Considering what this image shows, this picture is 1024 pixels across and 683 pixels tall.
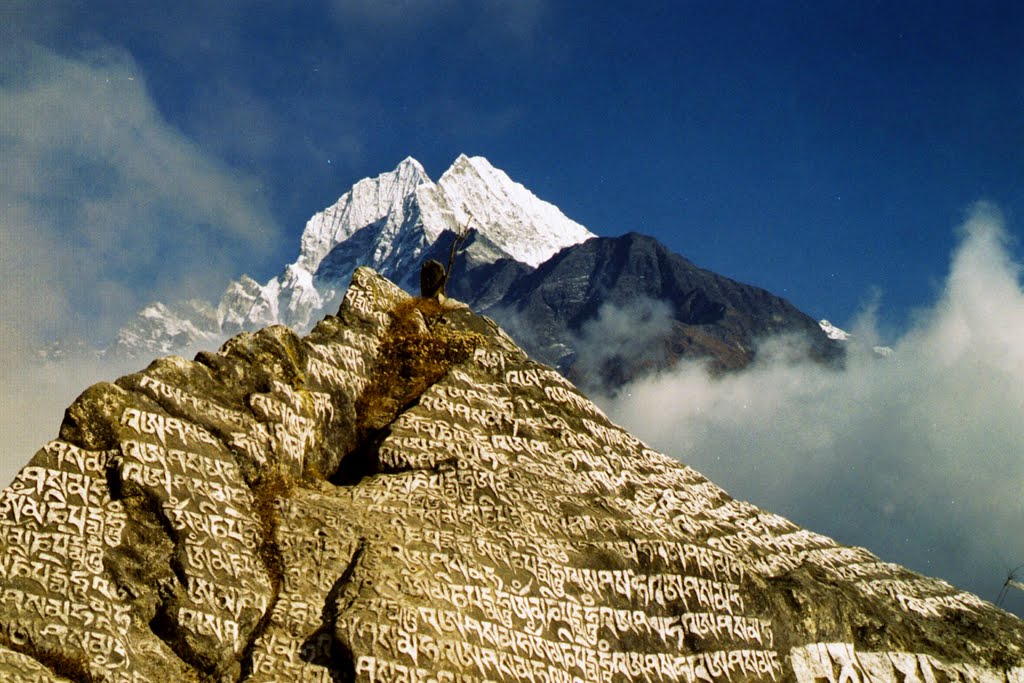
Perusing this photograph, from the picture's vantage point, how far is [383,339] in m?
23.4

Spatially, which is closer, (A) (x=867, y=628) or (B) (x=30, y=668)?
(B) (x=30, y=668)

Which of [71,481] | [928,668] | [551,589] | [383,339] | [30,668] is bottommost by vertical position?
[30,668]

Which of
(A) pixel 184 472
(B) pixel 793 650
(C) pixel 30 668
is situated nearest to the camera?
(C) pixel 30 668

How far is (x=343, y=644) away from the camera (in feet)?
48.7

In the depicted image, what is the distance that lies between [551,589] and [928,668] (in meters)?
10.2

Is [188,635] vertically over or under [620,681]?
under

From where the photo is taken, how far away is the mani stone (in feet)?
47.8

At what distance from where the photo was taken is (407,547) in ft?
55.7

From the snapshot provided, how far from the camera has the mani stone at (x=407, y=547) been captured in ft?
47.8

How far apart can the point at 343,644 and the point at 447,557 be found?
116 inches

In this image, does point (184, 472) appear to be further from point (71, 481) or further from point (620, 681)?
point (620, 681)

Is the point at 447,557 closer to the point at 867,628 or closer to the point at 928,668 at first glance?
the point at 867,628

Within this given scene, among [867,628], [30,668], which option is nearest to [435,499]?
[30,668]

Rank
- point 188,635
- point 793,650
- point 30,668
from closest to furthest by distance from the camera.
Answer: point 30,668 < point 188,635 < point 793,650
